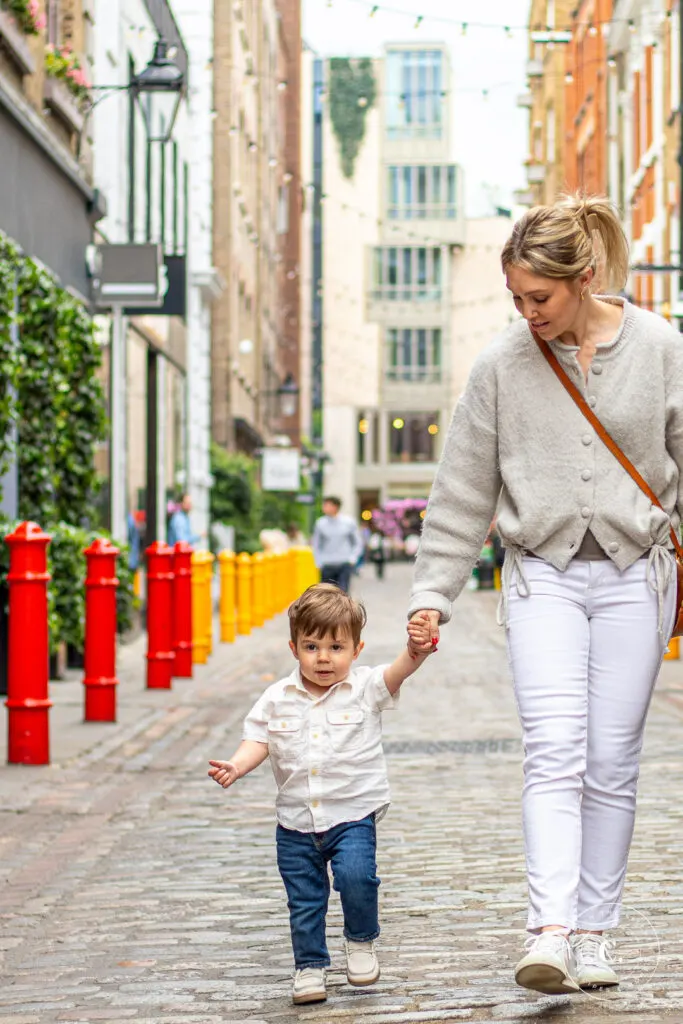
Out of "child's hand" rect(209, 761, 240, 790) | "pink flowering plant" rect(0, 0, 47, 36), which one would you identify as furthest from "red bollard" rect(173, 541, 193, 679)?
"child's hand" rect(209, 761, 240, 790)

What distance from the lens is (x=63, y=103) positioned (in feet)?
52.7

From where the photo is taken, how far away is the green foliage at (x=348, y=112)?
308 ft

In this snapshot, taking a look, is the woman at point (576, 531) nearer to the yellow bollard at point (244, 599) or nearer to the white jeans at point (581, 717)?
the white jeans at point (581, 717)

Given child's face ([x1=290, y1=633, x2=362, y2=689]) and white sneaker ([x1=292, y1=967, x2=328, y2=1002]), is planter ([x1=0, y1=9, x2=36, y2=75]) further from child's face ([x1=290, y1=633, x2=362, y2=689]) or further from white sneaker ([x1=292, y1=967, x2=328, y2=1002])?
white sneaker ([x1=292, y1=967, x2=328, y2=1002])

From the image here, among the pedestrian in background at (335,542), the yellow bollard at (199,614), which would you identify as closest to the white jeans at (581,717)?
the yellow bollard at (199,614)

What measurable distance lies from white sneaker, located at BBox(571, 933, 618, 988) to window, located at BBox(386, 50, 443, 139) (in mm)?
92606

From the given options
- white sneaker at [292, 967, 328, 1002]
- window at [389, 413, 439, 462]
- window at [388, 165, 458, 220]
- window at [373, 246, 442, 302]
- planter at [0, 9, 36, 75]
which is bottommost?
white sneaker at [292, 967, 328, 1002]

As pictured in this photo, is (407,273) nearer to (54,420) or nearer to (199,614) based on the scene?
(199,614)

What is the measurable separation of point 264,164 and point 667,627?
5149cm

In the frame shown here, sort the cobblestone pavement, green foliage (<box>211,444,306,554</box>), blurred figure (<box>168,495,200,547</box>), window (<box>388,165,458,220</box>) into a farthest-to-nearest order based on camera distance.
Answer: window (<box>388,165,458,220</box>) < green foliage (<box>211,444,306,554</box>) < blurred figure (<box>168,495,200,547</box>) < the cobblestone pavement

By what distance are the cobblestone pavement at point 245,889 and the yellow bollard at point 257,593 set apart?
12.4 meters

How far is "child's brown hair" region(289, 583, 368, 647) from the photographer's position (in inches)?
174

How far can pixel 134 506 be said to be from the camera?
23203 mm

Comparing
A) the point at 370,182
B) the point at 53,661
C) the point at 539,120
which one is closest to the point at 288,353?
the point at 539,120
